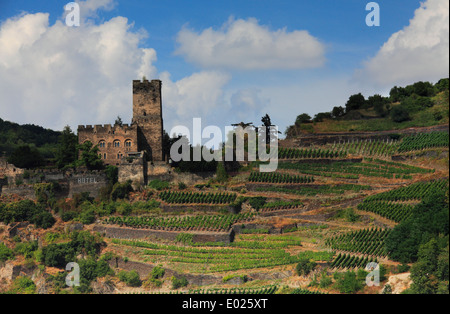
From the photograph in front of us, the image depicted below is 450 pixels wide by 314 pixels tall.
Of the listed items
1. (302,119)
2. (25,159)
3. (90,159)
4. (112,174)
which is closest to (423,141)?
(302,119)

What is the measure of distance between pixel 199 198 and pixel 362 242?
445 inches

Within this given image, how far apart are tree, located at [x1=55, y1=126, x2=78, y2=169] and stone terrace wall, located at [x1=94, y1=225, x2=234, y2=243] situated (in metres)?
8.49

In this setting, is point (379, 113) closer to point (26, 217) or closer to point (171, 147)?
point (171, 147)

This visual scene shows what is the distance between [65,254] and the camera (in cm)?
4366

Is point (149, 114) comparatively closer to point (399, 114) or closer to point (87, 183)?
point (87, 183)

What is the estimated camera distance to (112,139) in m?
53.3

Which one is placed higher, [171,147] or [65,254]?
[171,147]

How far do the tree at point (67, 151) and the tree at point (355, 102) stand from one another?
22.5 m

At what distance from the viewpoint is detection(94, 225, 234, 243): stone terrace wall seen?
43622mm

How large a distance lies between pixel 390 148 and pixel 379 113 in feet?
33.5

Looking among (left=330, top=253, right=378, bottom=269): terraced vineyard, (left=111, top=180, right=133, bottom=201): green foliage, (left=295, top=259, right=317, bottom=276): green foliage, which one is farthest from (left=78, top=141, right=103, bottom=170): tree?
(left=330, top=253, right=378, bottom=269): terraced vineyard

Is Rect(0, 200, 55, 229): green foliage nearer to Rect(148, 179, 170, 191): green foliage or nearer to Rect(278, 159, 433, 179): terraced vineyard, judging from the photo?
Rect(148, 179, 170, 191): green foliage

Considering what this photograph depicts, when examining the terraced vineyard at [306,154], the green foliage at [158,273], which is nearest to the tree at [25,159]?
the terraced vineyard at [306,154]

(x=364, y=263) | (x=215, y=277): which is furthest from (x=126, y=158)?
(x=364, y=263)
